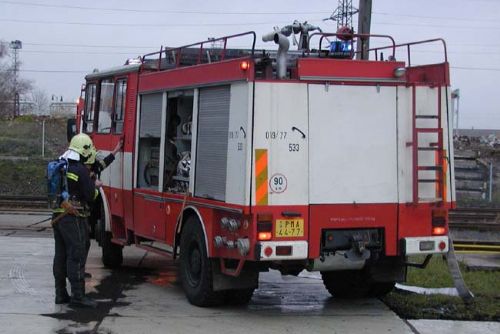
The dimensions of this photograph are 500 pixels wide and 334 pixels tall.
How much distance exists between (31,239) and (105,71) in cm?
451

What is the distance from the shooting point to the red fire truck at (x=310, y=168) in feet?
21.3

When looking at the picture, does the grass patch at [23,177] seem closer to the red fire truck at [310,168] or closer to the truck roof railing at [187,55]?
the truck roof railing at [187,55]

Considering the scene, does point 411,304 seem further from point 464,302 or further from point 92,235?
point 92,235

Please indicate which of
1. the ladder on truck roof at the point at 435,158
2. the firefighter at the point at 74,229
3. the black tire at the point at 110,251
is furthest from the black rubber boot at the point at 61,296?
the ladder on truck roof at the point at 435,158

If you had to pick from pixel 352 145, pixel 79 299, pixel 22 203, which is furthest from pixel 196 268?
pixel 22 203

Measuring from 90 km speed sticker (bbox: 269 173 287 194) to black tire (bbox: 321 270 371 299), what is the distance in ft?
6.54

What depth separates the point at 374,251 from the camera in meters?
6.98

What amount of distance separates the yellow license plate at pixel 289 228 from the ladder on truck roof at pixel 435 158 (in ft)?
4.26

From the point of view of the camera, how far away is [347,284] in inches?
321

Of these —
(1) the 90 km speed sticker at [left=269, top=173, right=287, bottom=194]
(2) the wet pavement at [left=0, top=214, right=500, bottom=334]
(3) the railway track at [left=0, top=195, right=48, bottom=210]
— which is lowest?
(2) the wet pavement at [left=0, top=214, right=500, bottom=334]

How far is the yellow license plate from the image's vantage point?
6508 mm

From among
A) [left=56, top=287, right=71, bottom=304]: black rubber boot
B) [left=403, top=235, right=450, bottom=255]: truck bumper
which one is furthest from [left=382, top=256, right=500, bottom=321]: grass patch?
[left=56, top=287, right=71, bottom=304]: black rubber boot

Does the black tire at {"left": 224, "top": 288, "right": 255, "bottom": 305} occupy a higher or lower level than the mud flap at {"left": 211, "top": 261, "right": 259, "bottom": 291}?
lower

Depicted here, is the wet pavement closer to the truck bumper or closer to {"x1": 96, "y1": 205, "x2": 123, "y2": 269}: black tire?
{"x1": 96, "y1": 205, "x2": 123, "y2": 269}: black tire
